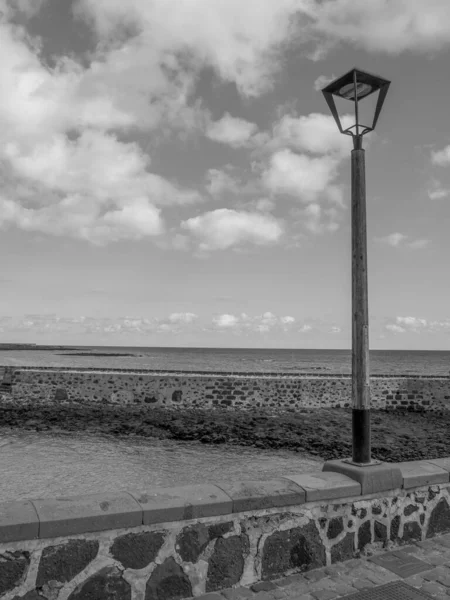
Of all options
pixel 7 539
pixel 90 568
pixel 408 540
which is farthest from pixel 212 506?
pixel 408 540

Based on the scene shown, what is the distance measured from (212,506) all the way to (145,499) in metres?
0.42

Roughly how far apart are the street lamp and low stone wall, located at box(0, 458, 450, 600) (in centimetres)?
42

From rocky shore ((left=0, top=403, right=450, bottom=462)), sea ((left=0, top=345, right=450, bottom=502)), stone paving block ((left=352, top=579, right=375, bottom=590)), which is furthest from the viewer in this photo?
rocky shore ((left=0, top=403, right=450, bottom=462))

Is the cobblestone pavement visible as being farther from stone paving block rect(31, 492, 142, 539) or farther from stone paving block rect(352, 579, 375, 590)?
stone paving block rect(31, 492, 142, 539)

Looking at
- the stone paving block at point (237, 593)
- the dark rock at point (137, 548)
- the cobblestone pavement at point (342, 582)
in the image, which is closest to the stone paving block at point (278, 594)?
the cobblestone pavement at point (342, 582)

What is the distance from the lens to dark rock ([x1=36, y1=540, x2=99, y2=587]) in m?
2.78

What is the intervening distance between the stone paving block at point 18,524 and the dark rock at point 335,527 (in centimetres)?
200

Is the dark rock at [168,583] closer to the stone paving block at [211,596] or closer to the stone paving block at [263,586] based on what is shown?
the stone paving block at [211,596]

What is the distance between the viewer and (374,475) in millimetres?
3857

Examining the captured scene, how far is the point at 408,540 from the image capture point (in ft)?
13.0

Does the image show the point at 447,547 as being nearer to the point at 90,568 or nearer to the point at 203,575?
the point at 203,575

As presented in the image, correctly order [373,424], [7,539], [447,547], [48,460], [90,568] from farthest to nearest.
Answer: [373,424]
[48,460]
[447,547]
[90,568]
[7,539]

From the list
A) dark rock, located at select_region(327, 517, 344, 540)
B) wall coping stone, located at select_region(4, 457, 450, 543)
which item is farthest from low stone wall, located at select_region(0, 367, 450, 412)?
dark rock, located at select_region(327, 517, 344, 540)

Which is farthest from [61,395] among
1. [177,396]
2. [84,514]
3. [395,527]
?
[84,514]
